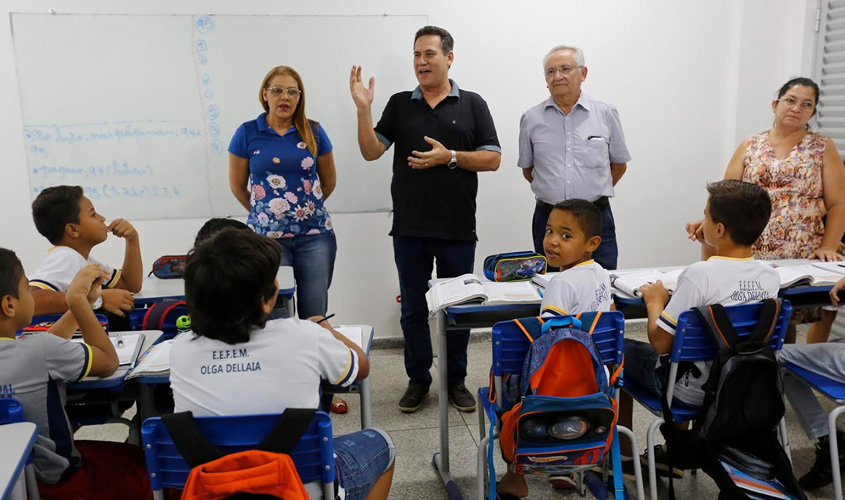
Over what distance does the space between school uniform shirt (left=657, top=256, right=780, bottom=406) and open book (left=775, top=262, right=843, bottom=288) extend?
10.4 inches

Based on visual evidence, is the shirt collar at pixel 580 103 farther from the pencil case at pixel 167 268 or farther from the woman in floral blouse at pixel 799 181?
the pencil case at pixel 167 268

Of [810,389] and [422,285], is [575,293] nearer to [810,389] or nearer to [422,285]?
[810,389]

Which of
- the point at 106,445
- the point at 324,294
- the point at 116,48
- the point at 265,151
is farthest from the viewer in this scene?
the point at 116,48

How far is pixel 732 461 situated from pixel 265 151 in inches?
91.3

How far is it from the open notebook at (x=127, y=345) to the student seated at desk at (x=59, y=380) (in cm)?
9

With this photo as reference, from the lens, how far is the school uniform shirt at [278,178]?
10.4ft

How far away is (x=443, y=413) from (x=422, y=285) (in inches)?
34.2

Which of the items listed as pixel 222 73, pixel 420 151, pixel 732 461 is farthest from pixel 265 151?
pixel 732 461

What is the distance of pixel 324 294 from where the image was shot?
338 centimetres

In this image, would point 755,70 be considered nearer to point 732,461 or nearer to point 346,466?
point 732,461

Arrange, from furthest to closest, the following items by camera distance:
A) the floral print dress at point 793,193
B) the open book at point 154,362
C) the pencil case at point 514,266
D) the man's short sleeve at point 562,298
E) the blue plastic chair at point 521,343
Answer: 1. the floral print dress at point 793,193
2. the pencil case at point 514,266
3. the man's short sleeve at point 562,298
4. the blue plastic chair at point 521,343
5. the open book at point 154,362

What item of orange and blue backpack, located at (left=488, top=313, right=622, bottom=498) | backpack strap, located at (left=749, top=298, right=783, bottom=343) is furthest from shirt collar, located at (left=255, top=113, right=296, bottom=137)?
backpack strap, located at (left=749, top=298, right=783, bottom=343)

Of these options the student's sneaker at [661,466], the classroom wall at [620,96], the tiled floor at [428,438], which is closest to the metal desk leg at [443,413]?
the tiled floor at [428,438]

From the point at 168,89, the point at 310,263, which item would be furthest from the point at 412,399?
the point at 168,89
